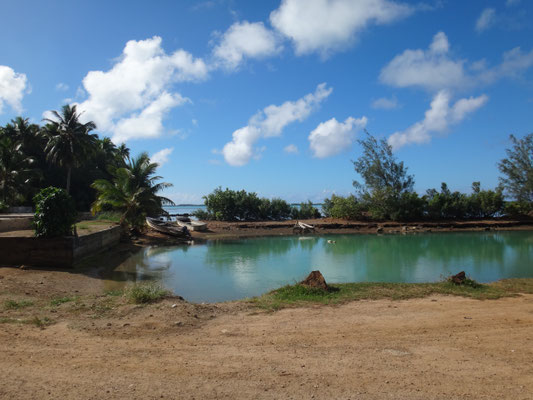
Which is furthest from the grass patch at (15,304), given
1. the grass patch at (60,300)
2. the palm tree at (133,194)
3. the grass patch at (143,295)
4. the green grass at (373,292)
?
the palm tree at (133,194)

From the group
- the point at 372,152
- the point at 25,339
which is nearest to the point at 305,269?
the point at 25,339

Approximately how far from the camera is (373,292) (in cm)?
882

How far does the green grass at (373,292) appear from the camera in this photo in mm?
8094

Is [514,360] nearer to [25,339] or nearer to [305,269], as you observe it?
[25,339]

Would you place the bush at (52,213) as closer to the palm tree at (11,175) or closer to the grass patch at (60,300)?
the grass patch at (60,300)

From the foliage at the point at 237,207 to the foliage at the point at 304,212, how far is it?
2.05 meters

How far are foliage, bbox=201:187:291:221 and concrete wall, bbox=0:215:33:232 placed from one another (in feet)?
79.3

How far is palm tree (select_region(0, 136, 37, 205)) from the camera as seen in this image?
29047 millimetres

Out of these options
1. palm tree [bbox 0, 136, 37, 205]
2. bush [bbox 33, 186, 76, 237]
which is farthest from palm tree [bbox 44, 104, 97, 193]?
bush [bbox 33, 186, 76, 237]

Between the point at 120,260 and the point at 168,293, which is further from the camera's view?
the point at 120,260

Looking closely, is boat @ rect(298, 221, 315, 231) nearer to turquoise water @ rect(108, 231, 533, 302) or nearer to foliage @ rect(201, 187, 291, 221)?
foliage @ rect(201, 187, 291, 221)

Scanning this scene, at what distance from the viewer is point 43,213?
472 inches

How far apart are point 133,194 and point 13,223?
8314mm

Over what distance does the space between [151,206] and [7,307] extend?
17.3 metres
